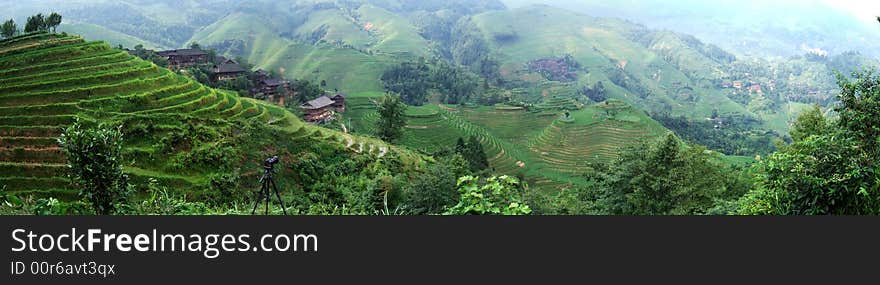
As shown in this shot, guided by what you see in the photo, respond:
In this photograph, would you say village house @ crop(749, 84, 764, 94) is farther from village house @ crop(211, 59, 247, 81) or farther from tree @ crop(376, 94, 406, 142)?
village house @ crop(211, 59, 247, 81)

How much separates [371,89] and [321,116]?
36.5 meters

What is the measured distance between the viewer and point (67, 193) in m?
17.2

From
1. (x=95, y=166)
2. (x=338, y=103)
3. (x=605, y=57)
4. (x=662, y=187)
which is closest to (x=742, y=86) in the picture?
(x=605, y=57)

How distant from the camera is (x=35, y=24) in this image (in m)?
29.3

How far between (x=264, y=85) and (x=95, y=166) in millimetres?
49090

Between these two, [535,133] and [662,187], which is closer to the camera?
[662,187]

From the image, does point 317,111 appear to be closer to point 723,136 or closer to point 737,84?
point 723,136

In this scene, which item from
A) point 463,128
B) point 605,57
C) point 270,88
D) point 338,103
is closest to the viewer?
point 270,88

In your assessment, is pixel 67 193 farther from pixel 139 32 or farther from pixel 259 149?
pixel 139 32

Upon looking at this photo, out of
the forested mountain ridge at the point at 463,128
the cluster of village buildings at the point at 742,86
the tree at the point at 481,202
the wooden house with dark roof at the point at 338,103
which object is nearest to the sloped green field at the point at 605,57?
the forested mountain ridge at the point at 463,128

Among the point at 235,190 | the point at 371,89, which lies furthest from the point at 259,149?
the point at 371,89

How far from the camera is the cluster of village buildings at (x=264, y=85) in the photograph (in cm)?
4881

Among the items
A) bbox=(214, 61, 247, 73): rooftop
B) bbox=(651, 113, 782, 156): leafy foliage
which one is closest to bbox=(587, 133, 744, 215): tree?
bbox=(214, 61, 247, 73): rooftop

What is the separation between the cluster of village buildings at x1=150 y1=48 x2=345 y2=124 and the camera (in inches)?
1922
